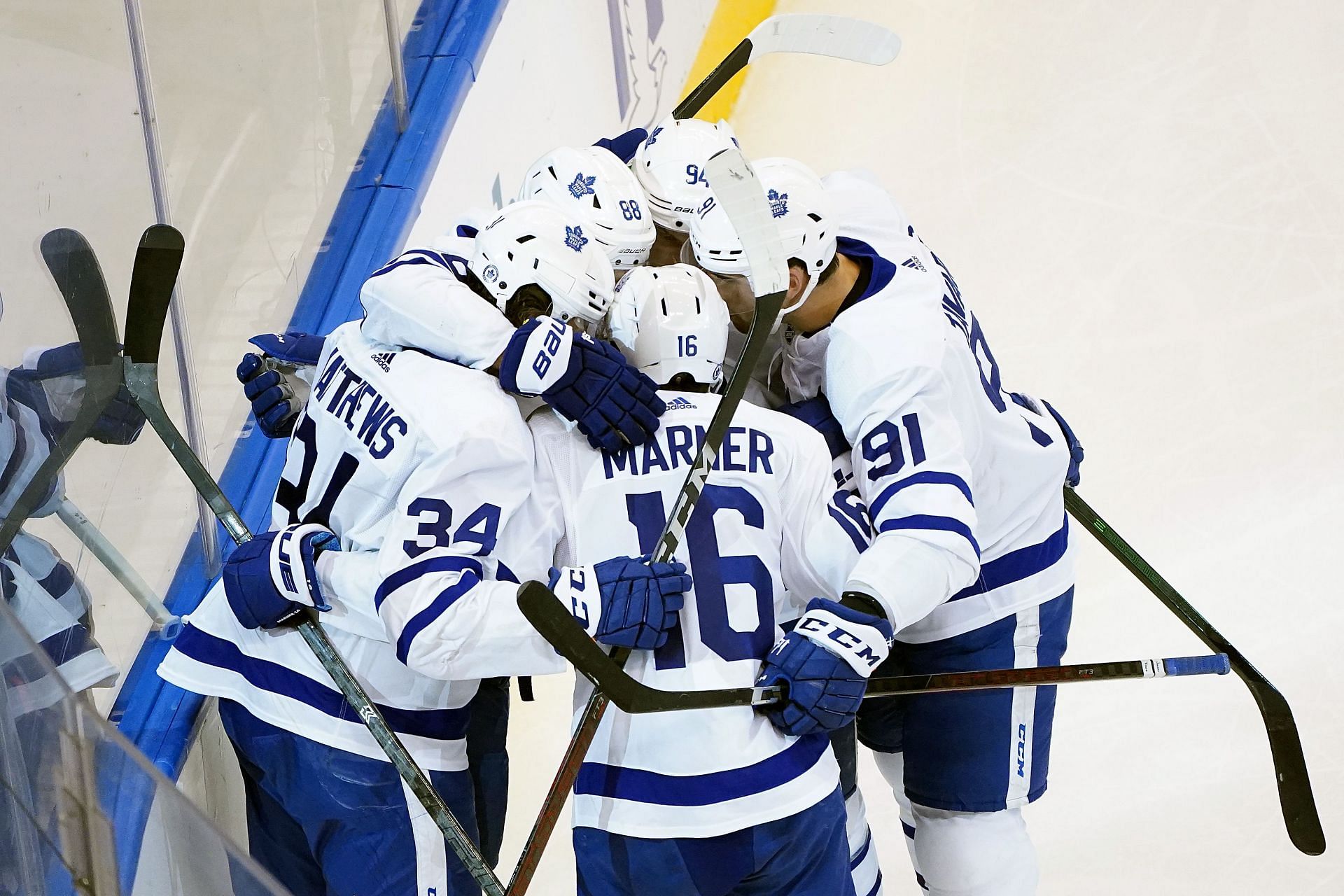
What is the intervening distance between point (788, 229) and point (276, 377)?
88 centimetres

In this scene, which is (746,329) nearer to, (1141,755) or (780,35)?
(780,35)

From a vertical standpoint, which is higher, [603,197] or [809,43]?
[603,197]

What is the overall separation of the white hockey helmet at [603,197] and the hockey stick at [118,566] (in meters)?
0.90

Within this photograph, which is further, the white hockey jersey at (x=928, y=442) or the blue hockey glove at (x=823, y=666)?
the white hockey jersey at (x=928, y=442)

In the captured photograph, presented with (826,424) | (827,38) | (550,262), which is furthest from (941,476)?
(827,38)

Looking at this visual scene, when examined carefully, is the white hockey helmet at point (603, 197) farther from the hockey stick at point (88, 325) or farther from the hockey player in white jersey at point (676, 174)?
the hockey stick at point (88, 325)

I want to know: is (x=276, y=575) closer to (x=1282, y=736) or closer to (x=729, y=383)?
(x=729, y=383)

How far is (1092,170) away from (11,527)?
12.3 ft

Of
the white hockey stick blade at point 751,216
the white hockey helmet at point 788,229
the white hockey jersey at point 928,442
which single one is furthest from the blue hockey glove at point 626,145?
the white hockey stick blade at point 751,216

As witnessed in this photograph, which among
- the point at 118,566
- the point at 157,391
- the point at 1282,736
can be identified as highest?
the point at 157,391

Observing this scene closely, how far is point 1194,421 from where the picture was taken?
4.07m

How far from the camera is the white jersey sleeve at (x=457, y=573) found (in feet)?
6.16

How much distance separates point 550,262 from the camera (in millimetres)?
2049

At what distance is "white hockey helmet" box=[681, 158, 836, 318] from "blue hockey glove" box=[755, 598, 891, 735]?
53 cm
